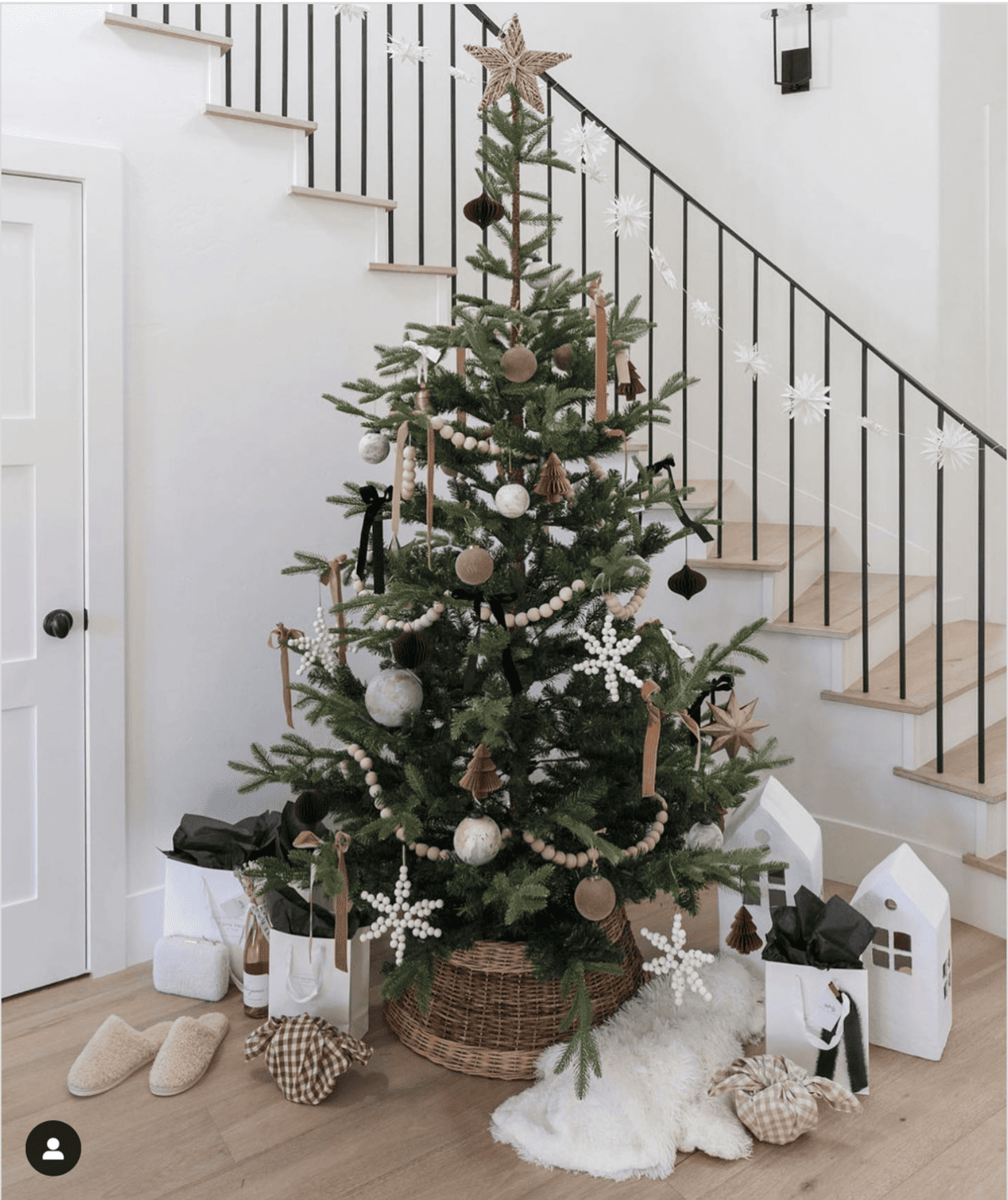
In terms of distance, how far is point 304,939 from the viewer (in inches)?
80.0

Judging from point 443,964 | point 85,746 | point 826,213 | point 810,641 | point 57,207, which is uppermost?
point 826,213

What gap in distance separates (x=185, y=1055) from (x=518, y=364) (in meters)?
1.54

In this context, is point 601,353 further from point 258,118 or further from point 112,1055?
point 112,1055

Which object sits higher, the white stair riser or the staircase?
the staircase

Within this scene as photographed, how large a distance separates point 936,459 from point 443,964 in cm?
179

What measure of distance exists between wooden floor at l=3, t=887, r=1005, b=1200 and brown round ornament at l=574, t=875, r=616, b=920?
45 cm

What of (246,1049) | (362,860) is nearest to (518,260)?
(362,860)

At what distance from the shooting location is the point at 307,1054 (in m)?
1.89

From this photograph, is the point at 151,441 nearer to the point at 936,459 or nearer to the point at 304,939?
the point at 304,939

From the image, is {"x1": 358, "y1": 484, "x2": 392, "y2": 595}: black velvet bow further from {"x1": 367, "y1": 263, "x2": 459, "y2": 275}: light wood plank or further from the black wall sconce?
the black wall sconce

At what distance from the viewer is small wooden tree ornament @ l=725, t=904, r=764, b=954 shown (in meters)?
2.15

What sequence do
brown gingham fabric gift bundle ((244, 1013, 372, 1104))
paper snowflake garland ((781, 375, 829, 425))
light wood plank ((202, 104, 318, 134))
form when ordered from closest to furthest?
brown gingham fabric gift bundle ((244, 1013, 372, 1104)) < light wood plank ((202, 104, 318, 134)) < paper snowflake garland ((781, 375, 829, 425))

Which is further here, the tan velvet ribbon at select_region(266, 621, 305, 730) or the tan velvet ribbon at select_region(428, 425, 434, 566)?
the tan velvet ribbon at select_region(266, 621, 305, 730)

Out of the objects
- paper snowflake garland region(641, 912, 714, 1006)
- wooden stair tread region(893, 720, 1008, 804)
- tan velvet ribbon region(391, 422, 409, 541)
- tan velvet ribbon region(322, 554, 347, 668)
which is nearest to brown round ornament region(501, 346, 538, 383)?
tan velvet ribbon region(391, 422, 409, 541)
